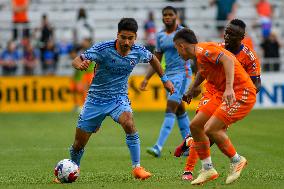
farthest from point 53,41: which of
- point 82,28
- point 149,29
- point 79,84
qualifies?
point 149,29

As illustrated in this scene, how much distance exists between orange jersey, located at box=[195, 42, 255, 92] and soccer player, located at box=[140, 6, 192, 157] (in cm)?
463

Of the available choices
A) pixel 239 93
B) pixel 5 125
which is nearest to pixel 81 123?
pixel 239 93

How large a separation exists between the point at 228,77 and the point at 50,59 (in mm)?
18801

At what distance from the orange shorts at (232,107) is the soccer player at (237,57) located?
0.29 meters

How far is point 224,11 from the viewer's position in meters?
30.5

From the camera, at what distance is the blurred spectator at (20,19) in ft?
98.2

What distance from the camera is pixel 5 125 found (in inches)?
898

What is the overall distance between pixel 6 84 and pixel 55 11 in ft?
16.7

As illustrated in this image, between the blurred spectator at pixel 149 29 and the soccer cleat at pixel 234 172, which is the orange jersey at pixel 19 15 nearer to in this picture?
the blurred spectator at pixel 149 29

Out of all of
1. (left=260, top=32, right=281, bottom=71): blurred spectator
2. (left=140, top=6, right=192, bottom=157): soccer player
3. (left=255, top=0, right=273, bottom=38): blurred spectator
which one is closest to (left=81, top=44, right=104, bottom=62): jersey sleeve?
(left=140, top=6, right=192, bottom=157): soccer player

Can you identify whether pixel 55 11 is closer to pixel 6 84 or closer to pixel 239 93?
pixel 6 84

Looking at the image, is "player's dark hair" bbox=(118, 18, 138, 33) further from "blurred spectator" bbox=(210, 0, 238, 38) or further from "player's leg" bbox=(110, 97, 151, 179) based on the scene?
"blurred spectator" bbox=(210, 0, 238, 38)

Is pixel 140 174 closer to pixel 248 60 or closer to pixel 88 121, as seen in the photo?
pixel 88 121

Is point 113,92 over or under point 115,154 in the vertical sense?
over
